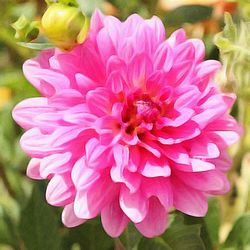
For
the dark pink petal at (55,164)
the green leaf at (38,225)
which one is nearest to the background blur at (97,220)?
the green leaf at (38,225)

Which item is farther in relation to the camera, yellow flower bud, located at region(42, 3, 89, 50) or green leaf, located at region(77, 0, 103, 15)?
green leaf, located at region(77, 0, 103, 15)

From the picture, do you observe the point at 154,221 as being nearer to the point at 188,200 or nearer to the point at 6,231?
the point at 188,200

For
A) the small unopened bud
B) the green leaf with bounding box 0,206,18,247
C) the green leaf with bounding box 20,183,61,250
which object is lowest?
the green leaf with bounding box 0,206,18,247

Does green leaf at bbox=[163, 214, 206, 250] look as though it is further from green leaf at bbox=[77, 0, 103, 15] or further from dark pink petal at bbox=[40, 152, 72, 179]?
green leaf at bbox=[77, 0, 103, 15]

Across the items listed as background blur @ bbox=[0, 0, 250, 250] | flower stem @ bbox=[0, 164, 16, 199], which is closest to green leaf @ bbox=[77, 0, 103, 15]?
background blur @ bbox=[0, 0, 250, 250]

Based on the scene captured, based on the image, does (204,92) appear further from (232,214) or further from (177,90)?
(232,214)

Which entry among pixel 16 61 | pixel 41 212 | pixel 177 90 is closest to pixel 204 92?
pixel 177 90

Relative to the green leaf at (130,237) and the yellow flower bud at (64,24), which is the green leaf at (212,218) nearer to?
the green leaf at (130,237)

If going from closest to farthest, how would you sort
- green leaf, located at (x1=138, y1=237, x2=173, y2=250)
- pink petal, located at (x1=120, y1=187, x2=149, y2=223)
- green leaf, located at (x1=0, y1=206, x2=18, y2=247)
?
pink petal, located at (x1=120, y1=187, x2=149, y2=223) < green leaf, located at (x1=138, y1=237, x2=173, y2=250) < green leaf, located at (x1=0, y1=206, x2=18, y2=247)
